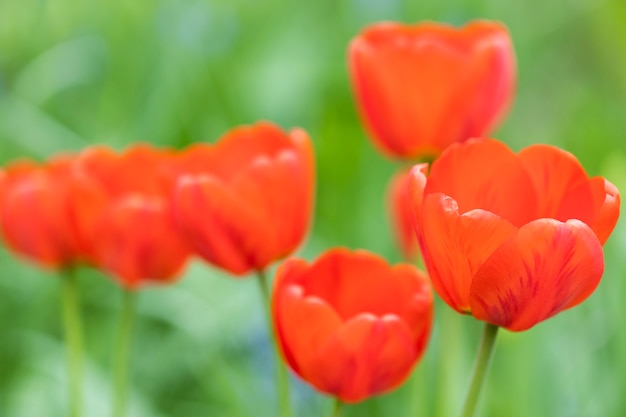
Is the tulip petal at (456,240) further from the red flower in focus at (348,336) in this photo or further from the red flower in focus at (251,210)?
the red flower in focus at (251,210)

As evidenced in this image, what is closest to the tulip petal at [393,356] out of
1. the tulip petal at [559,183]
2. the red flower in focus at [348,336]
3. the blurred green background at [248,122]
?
the red flower in focus at [348,336]

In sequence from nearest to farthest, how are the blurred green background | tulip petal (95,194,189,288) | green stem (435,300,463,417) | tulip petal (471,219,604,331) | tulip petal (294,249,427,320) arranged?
tulip petal (471,219,604,331), tulip petal (294,249,427,320), tulip petal (95,194,189,288), green stem (435,300,463,417), the blurred green background

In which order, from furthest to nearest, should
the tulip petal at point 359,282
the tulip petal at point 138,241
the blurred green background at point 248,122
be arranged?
the blurred green background at point 248,122 < the tulip petal at point 138,241 < the tulip petal at point 359,282

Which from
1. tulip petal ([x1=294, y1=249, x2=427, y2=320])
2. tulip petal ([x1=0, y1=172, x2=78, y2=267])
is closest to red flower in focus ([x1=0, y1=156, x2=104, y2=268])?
tulip petal ([x1=0, y1=172, x2=78, y2=267])

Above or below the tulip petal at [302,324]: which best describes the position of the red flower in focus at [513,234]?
above

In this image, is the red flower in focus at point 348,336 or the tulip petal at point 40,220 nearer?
the red flower in focus at point 348,336

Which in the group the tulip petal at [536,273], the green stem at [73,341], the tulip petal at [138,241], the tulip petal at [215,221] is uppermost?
the tulip petal at [536,273]

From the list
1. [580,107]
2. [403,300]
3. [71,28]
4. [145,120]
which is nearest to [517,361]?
[403,300]

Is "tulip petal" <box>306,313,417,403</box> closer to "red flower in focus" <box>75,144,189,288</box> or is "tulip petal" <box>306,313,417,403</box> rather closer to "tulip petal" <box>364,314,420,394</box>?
"tulip petal" <box>364,314,420,394</box>
